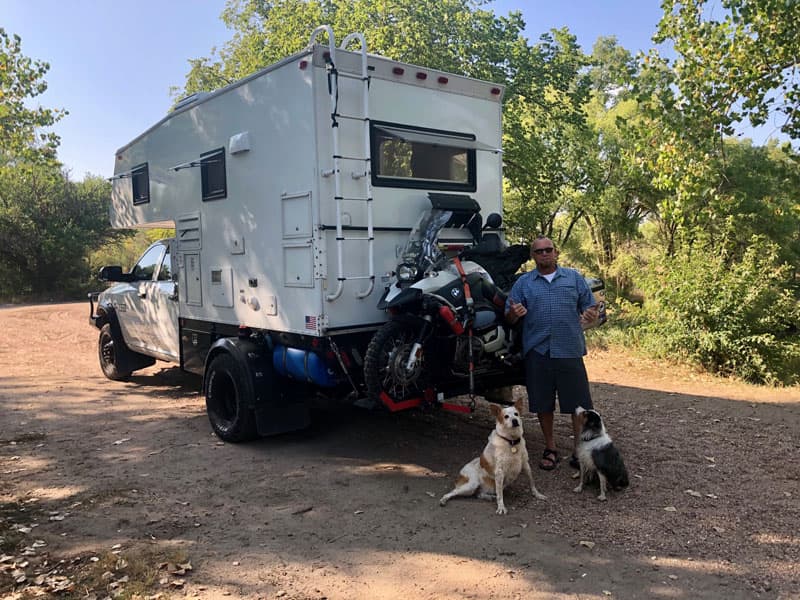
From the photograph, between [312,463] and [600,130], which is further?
[600,130]

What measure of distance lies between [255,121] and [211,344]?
89.9 inches

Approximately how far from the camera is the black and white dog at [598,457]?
4.42 meters

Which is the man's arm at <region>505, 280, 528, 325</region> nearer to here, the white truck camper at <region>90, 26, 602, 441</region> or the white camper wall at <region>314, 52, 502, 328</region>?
the white truck camper at <region>90, 26, 602, 441</region>

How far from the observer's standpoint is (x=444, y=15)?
14250 millimetres

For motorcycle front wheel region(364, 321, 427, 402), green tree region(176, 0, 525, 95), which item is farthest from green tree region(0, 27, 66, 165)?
motorcycle front wheel region(364, 321, 427, 402)

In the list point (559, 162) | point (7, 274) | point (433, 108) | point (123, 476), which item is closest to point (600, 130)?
point (559, 162)

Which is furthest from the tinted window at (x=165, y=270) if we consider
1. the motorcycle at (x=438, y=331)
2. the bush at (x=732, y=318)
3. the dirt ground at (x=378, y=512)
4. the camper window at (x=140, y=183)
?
the bush at (x=732, y=318)

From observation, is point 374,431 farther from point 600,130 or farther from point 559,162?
point 600,130

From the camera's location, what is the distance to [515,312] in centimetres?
482

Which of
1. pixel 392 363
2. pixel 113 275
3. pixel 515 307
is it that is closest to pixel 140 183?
pixel 113 275

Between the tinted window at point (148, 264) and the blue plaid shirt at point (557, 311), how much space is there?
4.99m

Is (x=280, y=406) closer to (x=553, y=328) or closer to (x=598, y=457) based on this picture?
(x=553, y=328)

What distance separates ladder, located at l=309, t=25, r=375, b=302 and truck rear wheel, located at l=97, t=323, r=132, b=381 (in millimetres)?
5218

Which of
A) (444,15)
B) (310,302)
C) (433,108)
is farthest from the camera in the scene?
(444,15)
